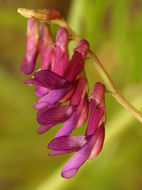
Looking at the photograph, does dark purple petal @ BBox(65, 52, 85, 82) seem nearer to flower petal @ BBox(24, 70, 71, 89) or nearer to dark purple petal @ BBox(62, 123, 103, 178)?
flower petal @ BBox(24, 70, 71, 89)

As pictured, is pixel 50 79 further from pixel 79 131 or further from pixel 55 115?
pixel 79 131

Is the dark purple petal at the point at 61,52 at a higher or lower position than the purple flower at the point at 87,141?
higher

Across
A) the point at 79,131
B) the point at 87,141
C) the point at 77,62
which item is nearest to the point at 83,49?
the point at 77,62

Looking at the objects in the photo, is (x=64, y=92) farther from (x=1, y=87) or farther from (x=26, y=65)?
(x=1, y=87)

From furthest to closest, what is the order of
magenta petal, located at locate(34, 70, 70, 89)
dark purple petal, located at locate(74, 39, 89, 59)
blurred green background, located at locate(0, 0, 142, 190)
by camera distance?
blurred green background, located at locate(0, 0, 142, 190) < dark purple petal, located at locate(74, 39, 89, 59) < magenta petal, located at locate(34, 70, 70, 89)

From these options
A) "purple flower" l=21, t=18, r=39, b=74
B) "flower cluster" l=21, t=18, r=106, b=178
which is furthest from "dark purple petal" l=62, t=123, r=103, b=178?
"purple flower" l=21, t=18, r=39, b=74

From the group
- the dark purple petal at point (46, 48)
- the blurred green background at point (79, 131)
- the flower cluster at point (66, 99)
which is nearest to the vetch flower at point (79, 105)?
the flower cluster at point (66, 99)

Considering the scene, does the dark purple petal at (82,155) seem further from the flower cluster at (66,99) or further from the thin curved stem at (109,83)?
the thin curved stem at (109,83)
